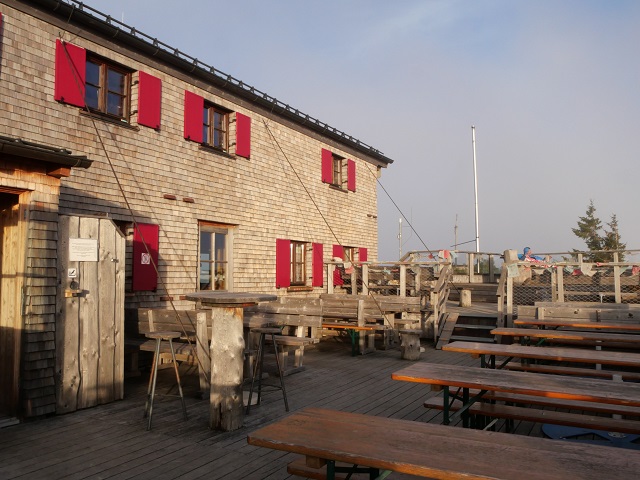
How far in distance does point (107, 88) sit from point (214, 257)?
12.9 feet

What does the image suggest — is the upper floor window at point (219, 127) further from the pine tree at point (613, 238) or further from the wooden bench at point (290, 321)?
the pine tree at point (613, 238)

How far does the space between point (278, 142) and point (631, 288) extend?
10638mm

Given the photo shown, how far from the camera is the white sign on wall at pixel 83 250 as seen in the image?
245 inches

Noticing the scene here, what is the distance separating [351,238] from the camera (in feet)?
51.5

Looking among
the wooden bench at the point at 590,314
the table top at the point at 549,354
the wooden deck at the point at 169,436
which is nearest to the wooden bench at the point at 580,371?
the table top at the point at 549,354

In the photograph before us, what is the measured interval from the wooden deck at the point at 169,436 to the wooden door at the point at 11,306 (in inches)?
20.9

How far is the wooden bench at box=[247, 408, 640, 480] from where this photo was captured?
89.0 inches

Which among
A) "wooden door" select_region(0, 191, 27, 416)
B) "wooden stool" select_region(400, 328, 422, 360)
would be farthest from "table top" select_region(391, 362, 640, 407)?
"wooden stool" select_region(400, 328, 422, 360)

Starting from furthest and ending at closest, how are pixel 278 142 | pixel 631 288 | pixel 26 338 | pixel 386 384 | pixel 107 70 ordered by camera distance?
pixel 631 288
pixel 278 142
pixel 107 70
pixel 386 384
pixel 26 338

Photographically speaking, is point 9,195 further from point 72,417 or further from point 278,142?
point 278,142

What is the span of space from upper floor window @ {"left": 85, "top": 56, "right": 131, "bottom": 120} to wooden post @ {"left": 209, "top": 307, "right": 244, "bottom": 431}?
5105 mm

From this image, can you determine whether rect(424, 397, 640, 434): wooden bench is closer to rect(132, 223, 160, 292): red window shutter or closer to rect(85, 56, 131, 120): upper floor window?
rect(132, 223, 160, 292): red window shutter

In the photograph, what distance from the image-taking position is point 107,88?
8.91 metres

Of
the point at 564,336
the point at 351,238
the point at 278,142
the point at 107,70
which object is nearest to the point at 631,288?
the point at 351,238
